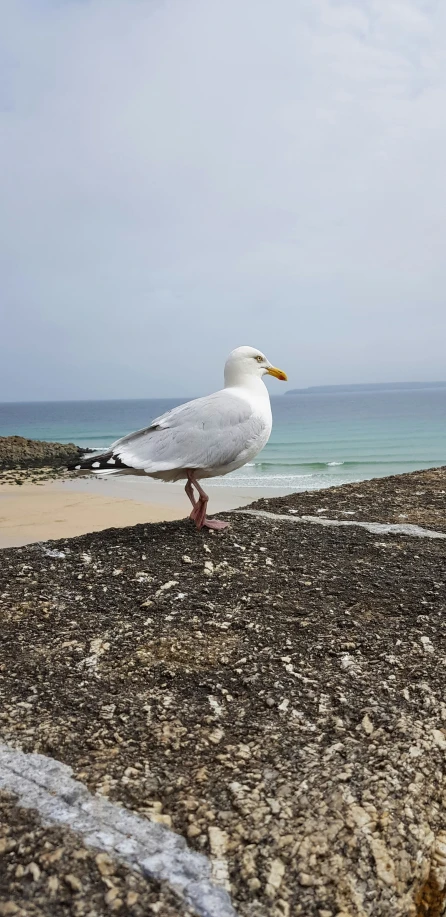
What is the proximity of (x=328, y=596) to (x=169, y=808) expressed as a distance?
1.64m

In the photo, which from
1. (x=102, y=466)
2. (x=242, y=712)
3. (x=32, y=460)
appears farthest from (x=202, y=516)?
(x=32, y=460)

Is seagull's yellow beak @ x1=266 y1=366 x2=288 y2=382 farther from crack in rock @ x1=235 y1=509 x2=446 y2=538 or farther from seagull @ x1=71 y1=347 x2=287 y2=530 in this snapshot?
crack in rock @ x1=235 y1=509 x2=446 y2=538

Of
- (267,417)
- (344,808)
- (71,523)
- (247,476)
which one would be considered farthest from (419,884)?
(247,476)

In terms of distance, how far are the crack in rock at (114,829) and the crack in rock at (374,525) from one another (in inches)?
112

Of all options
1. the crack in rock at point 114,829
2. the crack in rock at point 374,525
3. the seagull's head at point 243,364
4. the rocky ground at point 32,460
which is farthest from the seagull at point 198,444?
the rocky ground at point 32,460

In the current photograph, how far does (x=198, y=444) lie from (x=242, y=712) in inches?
81.9

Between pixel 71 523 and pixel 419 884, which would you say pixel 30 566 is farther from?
pixel 71 523

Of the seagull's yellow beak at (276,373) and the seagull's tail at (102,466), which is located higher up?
the seagull's yellow beak at (276,373)

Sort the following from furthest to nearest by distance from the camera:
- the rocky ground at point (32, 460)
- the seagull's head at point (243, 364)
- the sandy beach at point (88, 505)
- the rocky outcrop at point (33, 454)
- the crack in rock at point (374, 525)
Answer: the rocky outcrop at point (33, 454)
the rocky ground at point (32, 460)
the sandy beach at point (88, 505)
the seagull's head at point (243, 364)
the crack in rock at point (374, 525)

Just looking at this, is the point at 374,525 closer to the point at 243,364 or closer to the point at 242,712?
the point at 243,364

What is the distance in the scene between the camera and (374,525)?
4418 millimetres

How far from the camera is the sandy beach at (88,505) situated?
10391 millimetres

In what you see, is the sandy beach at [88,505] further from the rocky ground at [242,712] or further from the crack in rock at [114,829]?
the crack in rock at [114,829]

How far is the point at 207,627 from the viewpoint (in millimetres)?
2812
